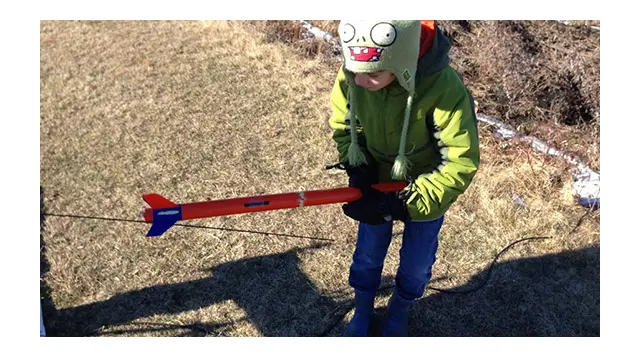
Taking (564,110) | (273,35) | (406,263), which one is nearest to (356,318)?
(406,263)

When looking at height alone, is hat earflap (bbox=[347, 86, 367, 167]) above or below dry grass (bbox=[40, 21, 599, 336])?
above

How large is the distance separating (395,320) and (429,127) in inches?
50.1

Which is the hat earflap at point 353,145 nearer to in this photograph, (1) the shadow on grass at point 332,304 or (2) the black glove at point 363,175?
(2) the black glove at point 363,175

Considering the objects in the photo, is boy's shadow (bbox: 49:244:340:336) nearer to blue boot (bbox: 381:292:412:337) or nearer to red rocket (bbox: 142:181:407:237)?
blue boot (bbox: 381:292:412:337)

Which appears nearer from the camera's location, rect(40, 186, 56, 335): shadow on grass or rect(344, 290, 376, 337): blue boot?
rect(344, 290, 376, 337): blue boot

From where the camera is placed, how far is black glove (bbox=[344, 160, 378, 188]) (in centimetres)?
270

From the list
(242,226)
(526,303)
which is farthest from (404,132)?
(242,226)

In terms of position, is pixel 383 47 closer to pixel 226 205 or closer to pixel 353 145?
pixel 353 145

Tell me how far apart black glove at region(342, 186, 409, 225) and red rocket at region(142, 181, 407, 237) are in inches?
1.3

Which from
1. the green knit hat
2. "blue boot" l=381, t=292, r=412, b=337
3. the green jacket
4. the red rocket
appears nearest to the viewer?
the green knit hat

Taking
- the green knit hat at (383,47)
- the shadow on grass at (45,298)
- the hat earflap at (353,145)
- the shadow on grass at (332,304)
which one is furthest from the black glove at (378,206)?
the shadow on grass at (45,298)

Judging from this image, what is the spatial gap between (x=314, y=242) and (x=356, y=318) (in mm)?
837

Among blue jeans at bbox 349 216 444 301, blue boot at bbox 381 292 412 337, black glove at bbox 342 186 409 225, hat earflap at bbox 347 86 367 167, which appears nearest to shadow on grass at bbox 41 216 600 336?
blue boot at bbox 381 292 412 337

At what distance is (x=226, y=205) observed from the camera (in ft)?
8.28
